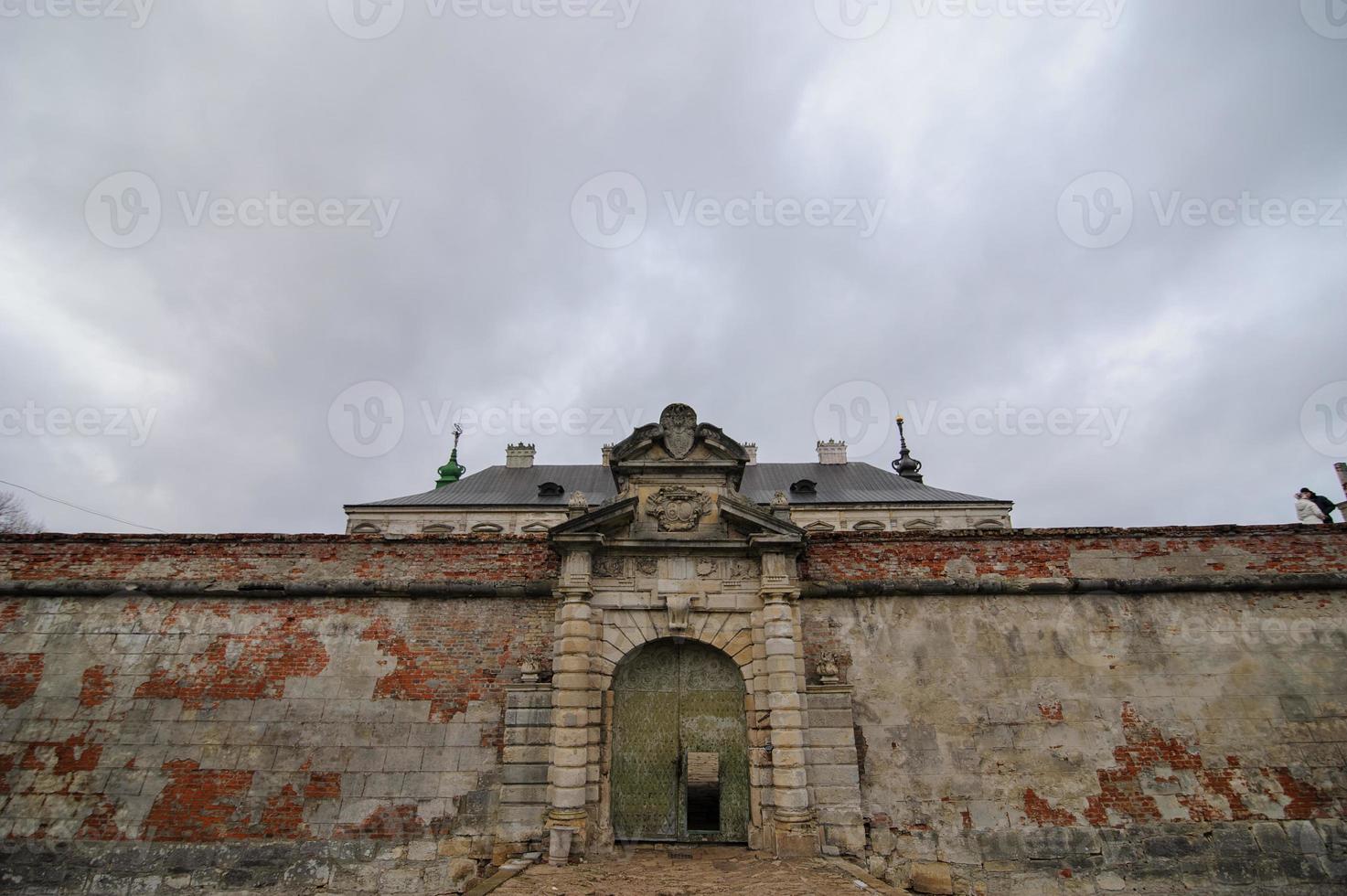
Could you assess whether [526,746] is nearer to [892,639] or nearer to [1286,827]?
[892,639]

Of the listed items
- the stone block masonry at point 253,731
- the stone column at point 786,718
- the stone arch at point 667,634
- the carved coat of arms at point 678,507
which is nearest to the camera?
the stone column at point 786,718

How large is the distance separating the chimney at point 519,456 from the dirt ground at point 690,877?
27.2 m

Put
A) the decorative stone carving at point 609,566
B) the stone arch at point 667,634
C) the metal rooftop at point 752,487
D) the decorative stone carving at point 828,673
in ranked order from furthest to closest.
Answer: the metal rooftop at point 752,487, the decorative stone carving at point 609,566, the stone arch at point 667,634, the decorative stone carving at point 828,673

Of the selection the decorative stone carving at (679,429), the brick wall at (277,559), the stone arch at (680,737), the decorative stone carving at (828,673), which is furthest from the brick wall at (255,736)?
the decorative stone carving at (828,673)

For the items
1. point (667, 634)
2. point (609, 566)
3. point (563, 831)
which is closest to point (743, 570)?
point (667, 634)

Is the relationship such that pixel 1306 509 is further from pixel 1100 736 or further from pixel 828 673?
pixel 828 673

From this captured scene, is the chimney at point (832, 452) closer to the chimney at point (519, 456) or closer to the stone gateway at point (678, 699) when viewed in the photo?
the chimney at point (519, 456)

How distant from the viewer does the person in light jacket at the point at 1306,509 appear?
1135 centimetres

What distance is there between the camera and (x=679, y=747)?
9.03m

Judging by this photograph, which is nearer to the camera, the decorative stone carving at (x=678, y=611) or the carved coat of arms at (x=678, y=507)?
the decorative stone carving at (x=678, y=611)

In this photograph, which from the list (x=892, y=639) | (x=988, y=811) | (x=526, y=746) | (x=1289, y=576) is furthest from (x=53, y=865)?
(x=1289, y=576)

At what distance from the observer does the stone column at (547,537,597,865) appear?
26.7ft

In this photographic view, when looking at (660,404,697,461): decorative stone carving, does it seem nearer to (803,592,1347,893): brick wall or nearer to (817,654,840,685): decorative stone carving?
(803,592,1347,893): brick wall

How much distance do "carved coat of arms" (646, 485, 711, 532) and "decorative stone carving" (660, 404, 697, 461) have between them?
562 mm
